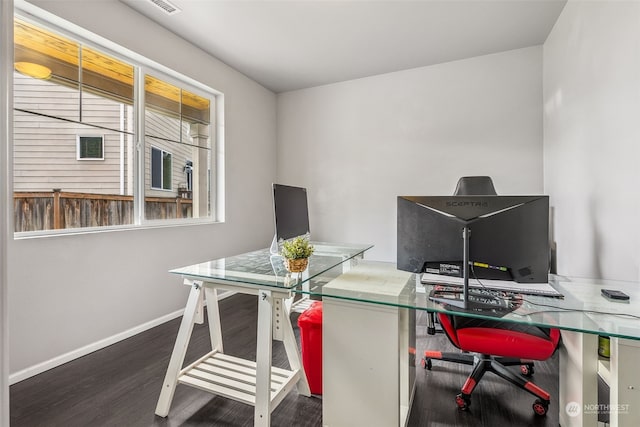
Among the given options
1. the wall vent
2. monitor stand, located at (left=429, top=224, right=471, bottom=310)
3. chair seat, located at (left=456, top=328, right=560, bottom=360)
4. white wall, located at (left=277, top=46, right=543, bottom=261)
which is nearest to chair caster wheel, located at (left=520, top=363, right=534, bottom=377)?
chair seat, located at (left=456, top=328, right=560, bottom=360)

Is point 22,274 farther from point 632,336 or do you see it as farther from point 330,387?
point 632,336

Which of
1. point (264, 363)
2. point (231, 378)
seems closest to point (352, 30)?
point (264, 363)

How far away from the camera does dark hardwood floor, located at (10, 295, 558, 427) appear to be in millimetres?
1592

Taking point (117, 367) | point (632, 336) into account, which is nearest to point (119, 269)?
point (117, 367)

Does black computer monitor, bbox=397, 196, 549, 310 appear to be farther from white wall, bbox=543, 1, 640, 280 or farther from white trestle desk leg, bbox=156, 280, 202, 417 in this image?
white trestle desk leg, bbox=156, 280, 202, 417

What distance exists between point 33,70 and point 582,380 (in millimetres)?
3658

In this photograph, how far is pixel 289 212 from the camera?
2.16 meters

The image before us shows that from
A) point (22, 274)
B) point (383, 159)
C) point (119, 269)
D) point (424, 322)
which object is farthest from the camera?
point (383, 159)

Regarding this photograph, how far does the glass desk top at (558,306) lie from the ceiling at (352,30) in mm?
2308

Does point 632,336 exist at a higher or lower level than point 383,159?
lower

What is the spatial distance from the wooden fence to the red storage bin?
74.2 inches

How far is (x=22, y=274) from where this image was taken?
1.93 m

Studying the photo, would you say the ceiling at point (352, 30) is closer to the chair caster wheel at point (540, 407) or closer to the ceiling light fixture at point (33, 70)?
the ceiling light fixture at point (33, 70)

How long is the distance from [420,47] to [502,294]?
2.82 metres
